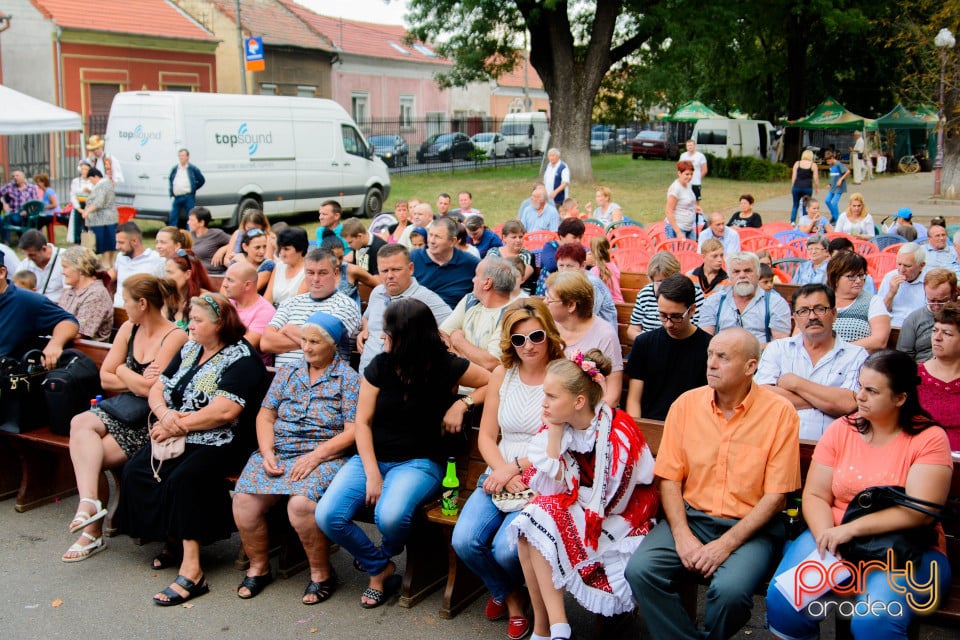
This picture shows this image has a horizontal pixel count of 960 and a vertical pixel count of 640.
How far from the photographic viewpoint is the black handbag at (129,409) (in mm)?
5723

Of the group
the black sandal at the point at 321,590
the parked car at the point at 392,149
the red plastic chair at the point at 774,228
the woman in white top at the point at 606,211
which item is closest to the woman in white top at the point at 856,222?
the red plastic chair at the point at 774,228

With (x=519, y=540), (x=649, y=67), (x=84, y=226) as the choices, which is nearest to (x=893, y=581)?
(x=519, y=540)

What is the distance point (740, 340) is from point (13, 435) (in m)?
4.67

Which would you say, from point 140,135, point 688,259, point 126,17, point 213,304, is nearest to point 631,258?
point 688,259

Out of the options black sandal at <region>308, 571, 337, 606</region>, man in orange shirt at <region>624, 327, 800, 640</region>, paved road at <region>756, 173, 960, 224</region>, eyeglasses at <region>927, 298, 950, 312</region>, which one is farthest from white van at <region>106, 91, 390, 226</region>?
man in orange shirt at <region>624, 327, 800, 640</region>

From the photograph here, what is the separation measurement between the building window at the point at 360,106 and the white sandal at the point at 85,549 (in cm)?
3887

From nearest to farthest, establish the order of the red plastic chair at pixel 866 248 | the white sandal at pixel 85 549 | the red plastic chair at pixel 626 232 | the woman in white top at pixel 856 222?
the white sandal at pixel 85 549, the red plastic chair at pixel 866 248, the red plastic chair at pixel 626 232, the woman in white top at pixel 856 222

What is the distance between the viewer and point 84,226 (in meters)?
16.4

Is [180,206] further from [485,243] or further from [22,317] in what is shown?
[22,317]

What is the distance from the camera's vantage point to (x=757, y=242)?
11305mm

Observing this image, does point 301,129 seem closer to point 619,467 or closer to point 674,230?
point 674,230

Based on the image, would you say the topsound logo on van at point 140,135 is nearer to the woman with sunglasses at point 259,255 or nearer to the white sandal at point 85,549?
the woman with sunglasses at point 259,255

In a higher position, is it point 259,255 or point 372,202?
point 372,202

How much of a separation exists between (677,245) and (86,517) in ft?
26.2
